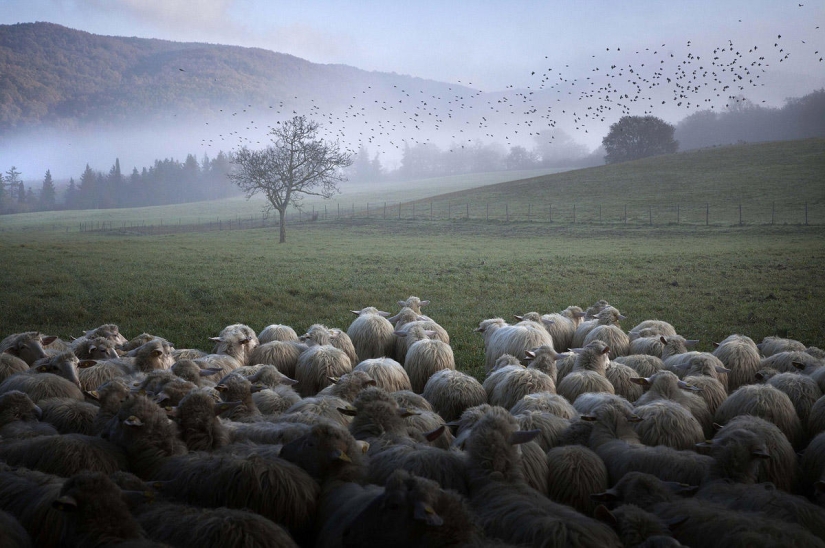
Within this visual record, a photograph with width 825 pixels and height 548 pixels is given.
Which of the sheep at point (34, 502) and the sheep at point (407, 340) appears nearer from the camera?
the sheep at point (34, 502)

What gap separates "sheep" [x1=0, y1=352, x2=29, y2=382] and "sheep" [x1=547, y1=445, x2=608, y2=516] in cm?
656

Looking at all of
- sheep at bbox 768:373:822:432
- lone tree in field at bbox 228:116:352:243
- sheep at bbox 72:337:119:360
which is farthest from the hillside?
sheep at bbox 72:337:119:360

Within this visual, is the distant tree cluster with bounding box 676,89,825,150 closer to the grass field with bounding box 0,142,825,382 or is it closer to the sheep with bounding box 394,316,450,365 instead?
the grass field with bounding box 0,142,825,382

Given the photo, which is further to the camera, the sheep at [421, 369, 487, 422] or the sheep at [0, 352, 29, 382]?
the sheep at [0, 352, 29, 382]

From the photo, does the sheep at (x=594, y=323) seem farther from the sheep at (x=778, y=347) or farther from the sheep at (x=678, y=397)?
the sheep at (x=678, y=397)

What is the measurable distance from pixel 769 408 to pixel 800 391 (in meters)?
0.88

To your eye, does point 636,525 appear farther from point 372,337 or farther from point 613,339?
point 372,337

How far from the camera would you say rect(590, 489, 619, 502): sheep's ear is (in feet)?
13.7

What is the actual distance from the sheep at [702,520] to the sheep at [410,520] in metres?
1.43

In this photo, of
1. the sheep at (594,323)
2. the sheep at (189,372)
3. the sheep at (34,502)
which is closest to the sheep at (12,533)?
the sheep at (34,502)

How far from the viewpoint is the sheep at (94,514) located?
312 centimetres

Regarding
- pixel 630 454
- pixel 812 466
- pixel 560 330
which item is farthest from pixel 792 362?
pixel 630 454

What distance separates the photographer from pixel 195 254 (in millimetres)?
24062

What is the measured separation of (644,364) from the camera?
26.5 ft
